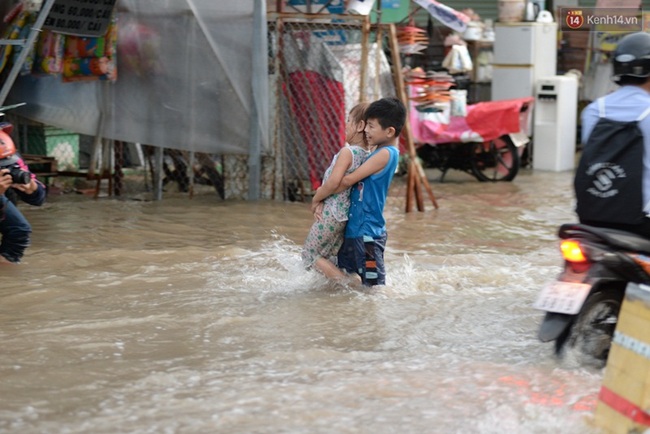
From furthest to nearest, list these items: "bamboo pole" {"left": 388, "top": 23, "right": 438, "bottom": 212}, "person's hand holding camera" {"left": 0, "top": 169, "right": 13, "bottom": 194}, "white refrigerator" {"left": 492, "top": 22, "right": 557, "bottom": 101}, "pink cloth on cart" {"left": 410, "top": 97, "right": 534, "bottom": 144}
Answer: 1. "white refrigerator" {"left": 492, "top": 22, "right": 557, "bottom": 101}
2. "pink cloth on cart" {"left": 410, "top": 97, "right": 534, "bottom": 144}
3. "bamboo pole" {"left": 388, "top": 23, "right": 438, "bottom": 212}
4. "person's hand holding camera" {"left": 0, "top": 169, "right": 13, "bottom": 194}

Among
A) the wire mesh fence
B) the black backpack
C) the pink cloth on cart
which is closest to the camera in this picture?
the black backpack

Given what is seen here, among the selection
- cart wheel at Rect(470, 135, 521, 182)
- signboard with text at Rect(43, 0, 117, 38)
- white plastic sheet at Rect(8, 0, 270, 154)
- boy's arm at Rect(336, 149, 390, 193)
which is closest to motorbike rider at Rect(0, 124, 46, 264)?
boy's arm at Rect(336, 149, 390, 193)

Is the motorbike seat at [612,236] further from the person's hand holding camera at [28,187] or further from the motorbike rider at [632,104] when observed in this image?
the person's hand holding camera at [28,187]

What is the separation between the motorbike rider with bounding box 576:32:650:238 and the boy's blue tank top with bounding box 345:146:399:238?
171 cm

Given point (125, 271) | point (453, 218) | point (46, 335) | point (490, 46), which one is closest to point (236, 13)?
point (453, 218)

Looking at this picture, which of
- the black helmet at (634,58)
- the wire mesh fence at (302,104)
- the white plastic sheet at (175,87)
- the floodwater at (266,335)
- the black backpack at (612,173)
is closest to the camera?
the floodwater at (266,335)

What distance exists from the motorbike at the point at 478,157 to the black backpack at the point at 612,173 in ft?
28.8

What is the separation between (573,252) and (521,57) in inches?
437

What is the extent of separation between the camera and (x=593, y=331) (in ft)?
17.7

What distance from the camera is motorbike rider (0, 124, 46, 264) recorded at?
7.18 metres

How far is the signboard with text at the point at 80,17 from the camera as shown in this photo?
10172 millimetres

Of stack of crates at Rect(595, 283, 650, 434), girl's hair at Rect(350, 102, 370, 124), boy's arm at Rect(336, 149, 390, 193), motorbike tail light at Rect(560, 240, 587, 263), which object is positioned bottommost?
stack of crates at Rect(595, 283, 650, 434)

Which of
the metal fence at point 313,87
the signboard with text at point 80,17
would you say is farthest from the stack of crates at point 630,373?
the signboard with text at point 80,17

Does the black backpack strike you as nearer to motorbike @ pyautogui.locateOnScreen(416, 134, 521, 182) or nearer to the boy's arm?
the boy's arm
